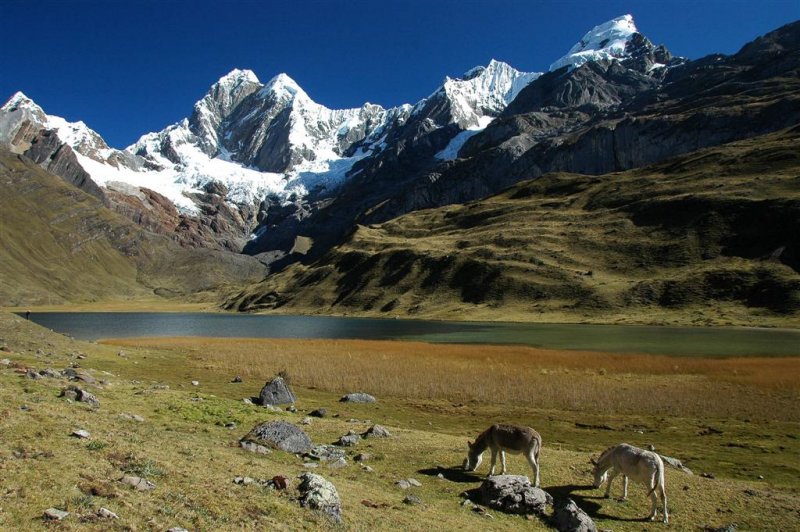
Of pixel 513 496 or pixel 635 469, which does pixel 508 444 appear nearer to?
pixel 513 496

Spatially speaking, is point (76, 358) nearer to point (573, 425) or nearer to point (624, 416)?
point (573, 425)

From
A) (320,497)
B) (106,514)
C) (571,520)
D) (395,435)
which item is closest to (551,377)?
(395,435)

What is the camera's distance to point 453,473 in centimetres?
1969

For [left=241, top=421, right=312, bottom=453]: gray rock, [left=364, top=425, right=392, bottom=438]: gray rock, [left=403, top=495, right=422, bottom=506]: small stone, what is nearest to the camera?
[left=403, top=495, right=422, bottom=506]: small stone

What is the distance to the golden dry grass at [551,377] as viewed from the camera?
3672cm

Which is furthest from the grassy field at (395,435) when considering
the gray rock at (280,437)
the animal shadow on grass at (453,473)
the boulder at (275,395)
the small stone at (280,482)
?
the boulder at (275,395)

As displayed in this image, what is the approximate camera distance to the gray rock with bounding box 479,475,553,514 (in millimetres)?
16109

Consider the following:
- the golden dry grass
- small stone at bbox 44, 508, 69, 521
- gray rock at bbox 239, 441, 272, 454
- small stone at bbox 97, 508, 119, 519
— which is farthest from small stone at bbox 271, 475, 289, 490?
the golden dry grass

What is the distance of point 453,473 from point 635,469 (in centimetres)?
640

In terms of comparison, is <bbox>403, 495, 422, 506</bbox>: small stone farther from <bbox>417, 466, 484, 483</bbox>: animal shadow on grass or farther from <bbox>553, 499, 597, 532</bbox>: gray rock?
<bbox>553, 499, 597, 532</bbox>: gray rock

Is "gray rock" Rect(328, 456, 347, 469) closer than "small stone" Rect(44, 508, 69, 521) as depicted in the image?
No

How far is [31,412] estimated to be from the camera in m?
18.0

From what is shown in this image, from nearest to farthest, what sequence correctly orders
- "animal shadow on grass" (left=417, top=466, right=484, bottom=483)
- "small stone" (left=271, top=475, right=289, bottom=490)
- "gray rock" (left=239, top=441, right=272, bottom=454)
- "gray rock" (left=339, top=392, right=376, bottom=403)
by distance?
"small stone" (left=271, top=475, right=289, bottom=490) < "animal shadow on grass" (left=417, top=466, right=484, bottom=483) < "gray rock" (left=239, top=441, right=272, bottom=454) < "gray rock" (left=339, top=392, right=376, bottom=403)

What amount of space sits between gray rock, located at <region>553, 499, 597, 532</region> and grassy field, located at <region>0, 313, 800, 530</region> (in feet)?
3.28
